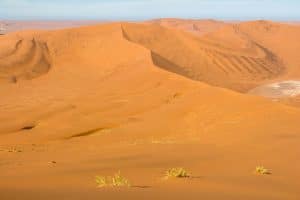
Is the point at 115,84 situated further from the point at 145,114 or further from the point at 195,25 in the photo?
the point at 195,25

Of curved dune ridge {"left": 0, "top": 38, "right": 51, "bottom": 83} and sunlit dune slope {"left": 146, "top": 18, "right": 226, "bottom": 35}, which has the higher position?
sunlit dune slope {"left": 146, "top": 18, "right": 226, "bottom": 35}

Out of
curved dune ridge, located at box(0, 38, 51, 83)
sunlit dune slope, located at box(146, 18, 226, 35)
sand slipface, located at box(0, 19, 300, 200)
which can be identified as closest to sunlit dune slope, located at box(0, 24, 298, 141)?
sand slipface, located at box(0, 19, 300, 200)

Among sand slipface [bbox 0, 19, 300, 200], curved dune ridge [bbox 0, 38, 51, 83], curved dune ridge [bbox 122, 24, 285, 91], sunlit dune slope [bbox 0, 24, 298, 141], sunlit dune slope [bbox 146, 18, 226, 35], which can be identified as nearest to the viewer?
sand slipface [bbox 0, 19, 300, 200]

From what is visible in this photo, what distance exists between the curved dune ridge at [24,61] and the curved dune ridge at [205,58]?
21.9 ft

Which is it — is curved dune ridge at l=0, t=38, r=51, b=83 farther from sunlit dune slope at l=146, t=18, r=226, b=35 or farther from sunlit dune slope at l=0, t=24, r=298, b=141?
sunlit dune slope at l=146, t=18, r=226, b=35

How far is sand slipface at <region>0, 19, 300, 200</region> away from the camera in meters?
7.12

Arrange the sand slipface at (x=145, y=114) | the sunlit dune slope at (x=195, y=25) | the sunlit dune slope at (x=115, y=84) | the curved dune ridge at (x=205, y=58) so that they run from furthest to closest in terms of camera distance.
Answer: the sunlit dune slope at (x=195, y=25) < the curved dune ridge at (x=205, y=58) < the sunlit dune slope at (x=115, y=84) < the sand slipface at (x=145, y=114)

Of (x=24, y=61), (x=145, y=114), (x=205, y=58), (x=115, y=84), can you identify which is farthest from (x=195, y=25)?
(x=145, y=114)

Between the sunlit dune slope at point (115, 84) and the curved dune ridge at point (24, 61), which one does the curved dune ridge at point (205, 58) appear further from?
the curved dune ridge at point (24, 61)

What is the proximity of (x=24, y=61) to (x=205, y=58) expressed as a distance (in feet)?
44.8

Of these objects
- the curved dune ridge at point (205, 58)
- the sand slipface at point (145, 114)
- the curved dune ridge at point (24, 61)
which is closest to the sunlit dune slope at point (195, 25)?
the sand slipface at point (145, 114)

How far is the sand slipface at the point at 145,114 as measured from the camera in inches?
280

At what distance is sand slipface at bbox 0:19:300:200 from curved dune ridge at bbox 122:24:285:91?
4.2 inches

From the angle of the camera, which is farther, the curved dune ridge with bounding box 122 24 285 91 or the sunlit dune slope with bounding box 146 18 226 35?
the sunlit dune slope with bounding box 146 18 226 35
